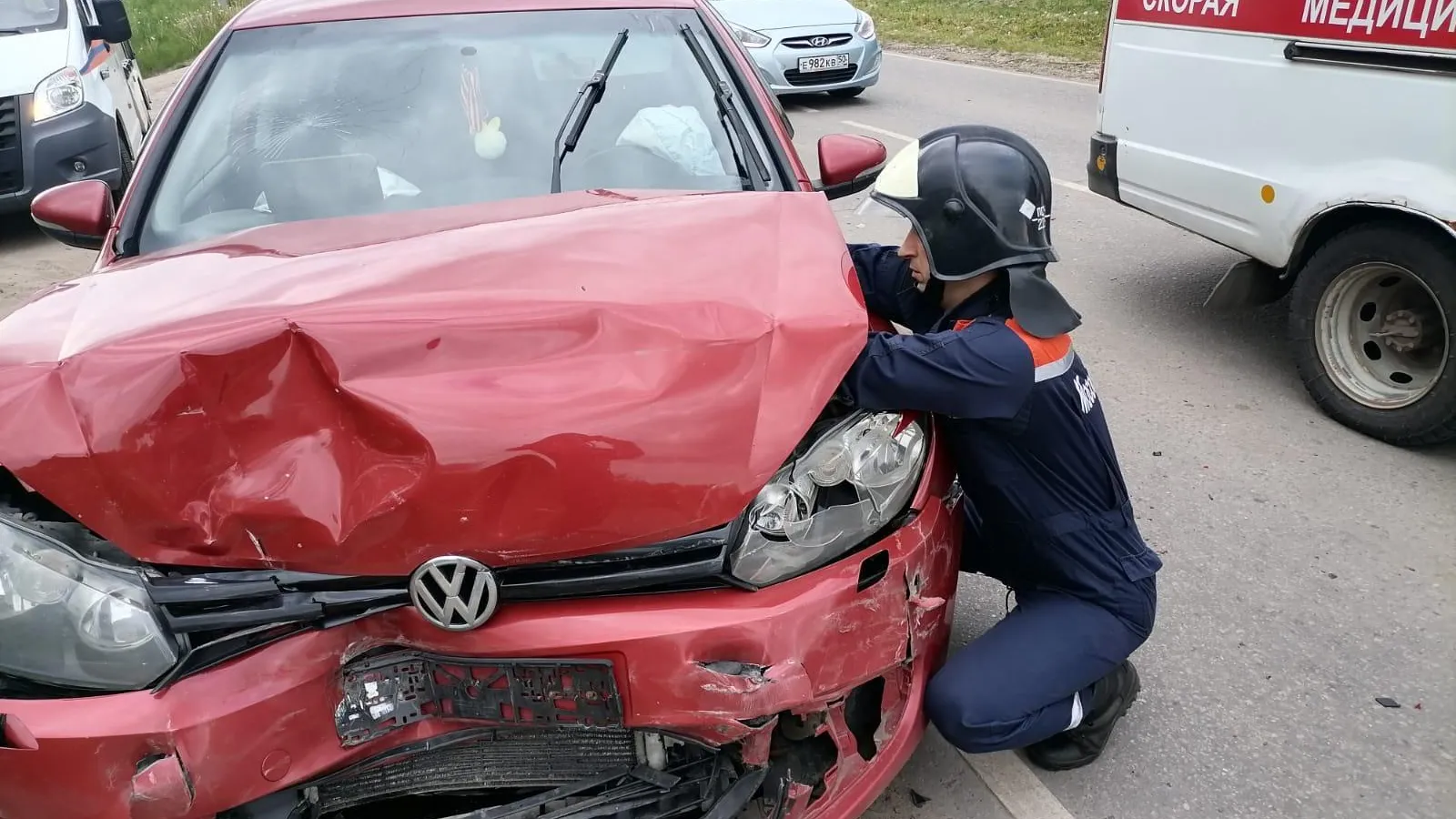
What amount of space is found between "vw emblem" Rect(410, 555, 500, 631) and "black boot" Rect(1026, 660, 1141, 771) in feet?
4.86

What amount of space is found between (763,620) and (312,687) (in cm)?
72

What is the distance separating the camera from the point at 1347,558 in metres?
3.28

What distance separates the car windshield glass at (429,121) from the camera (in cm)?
266

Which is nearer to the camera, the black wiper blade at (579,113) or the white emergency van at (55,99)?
the black wiper blade at (579,113)

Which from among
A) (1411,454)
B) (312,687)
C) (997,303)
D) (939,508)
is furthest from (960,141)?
(1411,454)

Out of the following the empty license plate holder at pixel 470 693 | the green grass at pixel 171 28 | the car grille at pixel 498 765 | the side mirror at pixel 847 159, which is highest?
the side mirror at pixel 847 159

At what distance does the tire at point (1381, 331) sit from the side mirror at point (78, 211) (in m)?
4.11

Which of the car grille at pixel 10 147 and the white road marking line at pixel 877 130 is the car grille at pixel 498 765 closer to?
the car grille at pixel 10 147

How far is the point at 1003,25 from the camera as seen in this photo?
1662 cm

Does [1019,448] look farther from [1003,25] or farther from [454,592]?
[1003,25]

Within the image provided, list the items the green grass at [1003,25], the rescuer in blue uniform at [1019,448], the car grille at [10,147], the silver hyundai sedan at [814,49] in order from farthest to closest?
the green grass at [1003,25], the silver hyundai sedan at [814,49], the car grille at [10,147], the rescuer in blue uniform at [1019,448]

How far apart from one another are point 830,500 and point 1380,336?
125 inches

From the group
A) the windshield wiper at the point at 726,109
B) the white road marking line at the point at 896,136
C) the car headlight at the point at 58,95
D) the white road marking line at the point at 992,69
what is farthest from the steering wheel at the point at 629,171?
the white road marking line at the point at 992,69

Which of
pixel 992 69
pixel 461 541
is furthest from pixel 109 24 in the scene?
pixel 992 69
